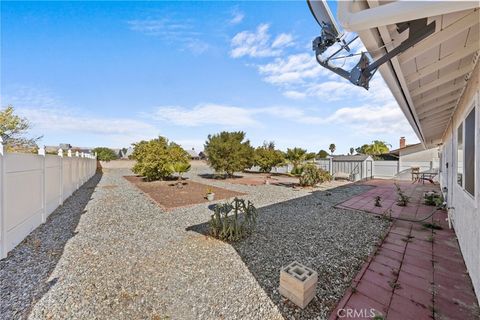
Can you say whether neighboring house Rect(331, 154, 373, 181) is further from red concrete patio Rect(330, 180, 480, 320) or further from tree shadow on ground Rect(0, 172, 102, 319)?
tree shadow on ground Rect(0, 172, 102, 319)

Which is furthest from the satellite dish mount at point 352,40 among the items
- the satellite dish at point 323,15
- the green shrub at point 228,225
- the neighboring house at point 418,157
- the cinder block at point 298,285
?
the neighboring house at point 418,157

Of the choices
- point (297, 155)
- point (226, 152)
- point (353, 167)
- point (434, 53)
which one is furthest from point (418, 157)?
point (434, 53)

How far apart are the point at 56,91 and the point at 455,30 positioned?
1541 cm

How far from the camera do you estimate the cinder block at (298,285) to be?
2.23 m

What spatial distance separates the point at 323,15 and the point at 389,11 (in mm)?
1014

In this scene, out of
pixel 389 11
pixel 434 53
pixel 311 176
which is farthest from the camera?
pixel 311 176

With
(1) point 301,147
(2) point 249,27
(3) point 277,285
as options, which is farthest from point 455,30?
(1) point 301,147

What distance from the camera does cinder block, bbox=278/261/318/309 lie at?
2230mm

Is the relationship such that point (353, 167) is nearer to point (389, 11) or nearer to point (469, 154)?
point (469, 154)

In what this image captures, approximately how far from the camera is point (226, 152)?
1530 cm

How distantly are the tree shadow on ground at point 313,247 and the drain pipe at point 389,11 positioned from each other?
2665mm

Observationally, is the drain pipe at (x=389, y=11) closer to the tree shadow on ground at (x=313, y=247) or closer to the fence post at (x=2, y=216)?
the tree shadow on ground at (x=313, y=247)

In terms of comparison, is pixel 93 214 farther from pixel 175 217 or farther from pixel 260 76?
pixel 260 76

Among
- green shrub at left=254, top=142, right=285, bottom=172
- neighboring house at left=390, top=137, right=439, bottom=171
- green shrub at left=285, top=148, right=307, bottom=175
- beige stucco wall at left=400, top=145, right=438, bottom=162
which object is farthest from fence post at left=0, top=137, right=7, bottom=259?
beige stucco wall at left=400, top=145, right=438, bottom=162
